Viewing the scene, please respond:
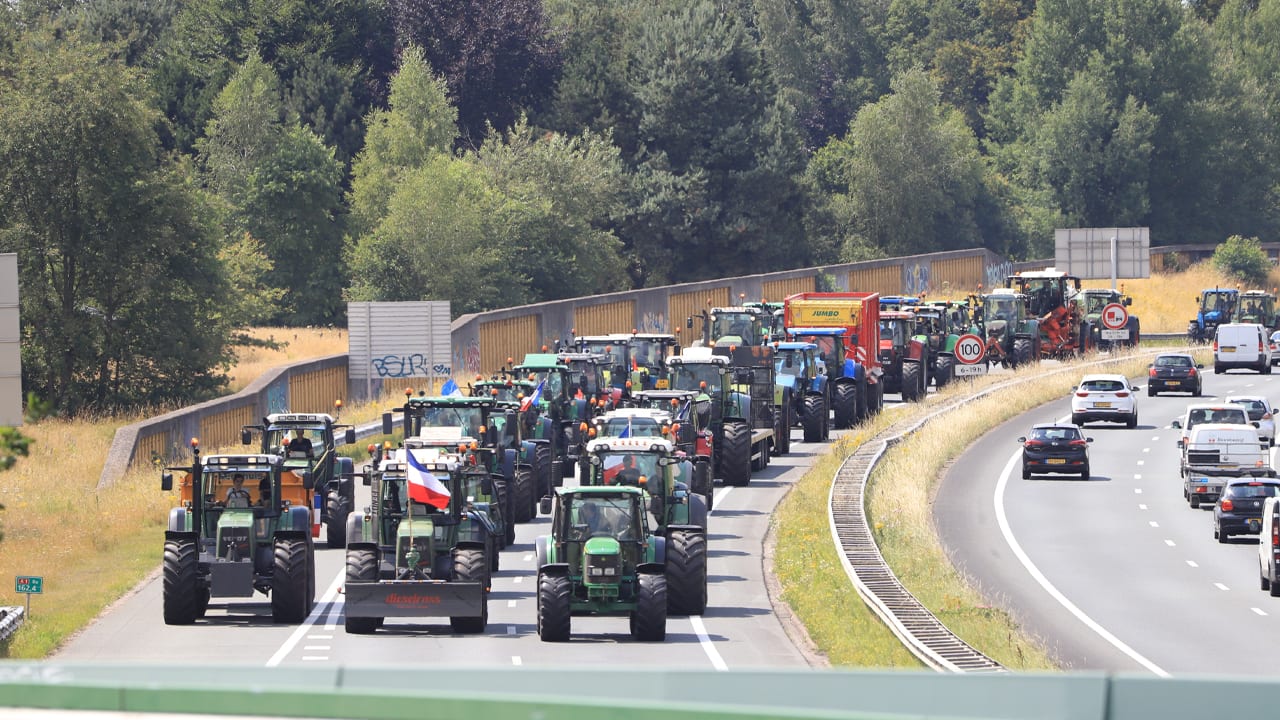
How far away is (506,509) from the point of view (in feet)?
112

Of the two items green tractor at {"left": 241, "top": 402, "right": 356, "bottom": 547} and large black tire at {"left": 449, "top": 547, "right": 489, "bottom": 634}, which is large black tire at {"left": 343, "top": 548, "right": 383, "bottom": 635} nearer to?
large black tire at {"left": 449, "top": 547, "right": 489, "bottom": 634}

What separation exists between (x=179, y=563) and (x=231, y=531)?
834 mm

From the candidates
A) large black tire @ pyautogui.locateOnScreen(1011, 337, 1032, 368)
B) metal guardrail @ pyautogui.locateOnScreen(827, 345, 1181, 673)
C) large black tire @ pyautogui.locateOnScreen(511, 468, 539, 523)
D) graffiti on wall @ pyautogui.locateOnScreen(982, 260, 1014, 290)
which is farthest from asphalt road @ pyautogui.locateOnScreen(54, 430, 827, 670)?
graffiti on wall @ pyautogui.locateOnScreen(982, 260, 1014, 290)

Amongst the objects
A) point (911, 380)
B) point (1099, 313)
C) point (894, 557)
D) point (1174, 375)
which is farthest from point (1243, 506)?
point (1099, 313)

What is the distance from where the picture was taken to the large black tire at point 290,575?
26391 mm

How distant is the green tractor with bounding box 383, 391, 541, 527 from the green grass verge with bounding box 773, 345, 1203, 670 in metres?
4.85

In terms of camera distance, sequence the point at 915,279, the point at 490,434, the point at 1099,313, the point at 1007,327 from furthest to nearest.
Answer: the point at 915,279, the point at 1099,313, the point at 1007,327, the point at 490,434

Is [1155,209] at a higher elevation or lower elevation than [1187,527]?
higher

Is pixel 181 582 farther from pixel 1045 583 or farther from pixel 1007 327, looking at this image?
pixel 1007 327

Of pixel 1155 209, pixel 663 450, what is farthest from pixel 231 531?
pixel 1155 209

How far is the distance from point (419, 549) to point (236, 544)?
2778mm

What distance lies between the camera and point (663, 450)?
29.9 m

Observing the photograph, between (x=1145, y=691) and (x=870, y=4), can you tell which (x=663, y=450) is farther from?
(x=870, y=4)

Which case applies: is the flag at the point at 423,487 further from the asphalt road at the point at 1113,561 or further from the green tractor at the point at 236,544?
the asphalt road at the point at 1113,561
